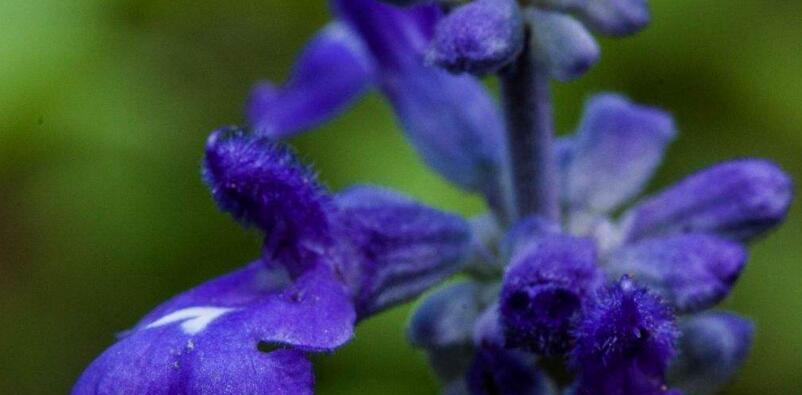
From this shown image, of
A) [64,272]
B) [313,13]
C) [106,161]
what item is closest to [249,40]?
[313,13]

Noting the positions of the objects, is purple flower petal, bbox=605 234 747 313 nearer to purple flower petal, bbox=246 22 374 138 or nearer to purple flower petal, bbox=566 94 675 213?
purple flower petal, bbox=566 94 675 213

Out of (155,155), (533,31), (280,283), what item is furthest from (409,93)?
(155,155)

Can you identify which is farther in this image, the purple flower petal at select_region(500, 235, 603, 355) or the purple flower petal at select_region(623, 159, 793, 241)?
the purple flower petal at select_region(623, 159, 793, 241)

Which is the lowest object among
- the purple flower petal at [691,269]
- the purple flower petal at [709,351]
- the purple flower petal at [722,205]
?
the purple flower petal at [709,351]

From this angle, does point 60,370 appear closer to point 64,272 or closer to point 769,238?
point 64,272

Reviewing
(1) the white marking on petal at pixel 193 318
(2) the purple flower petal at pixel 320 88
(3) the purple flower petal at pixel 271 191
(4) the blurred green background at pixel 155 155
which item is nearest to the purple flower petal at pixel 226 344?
Result: (1) the white marking on petal at pixel 193 318

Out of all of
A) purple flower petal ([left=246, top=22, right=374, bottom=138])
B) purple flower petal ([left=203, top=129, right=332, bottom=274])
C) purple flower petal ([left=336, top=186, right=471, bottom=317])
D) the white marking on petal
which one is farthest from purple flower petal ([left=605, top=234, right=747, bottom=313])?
purple flower petal ([left=246, top=22, right=374, bottom=138])

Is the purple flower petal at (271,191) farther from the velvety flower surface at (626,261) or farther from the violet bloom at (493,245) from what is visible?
the velvety flower surface at (626,261)

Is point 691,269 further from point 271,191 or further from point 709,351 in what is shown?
point 271,191
